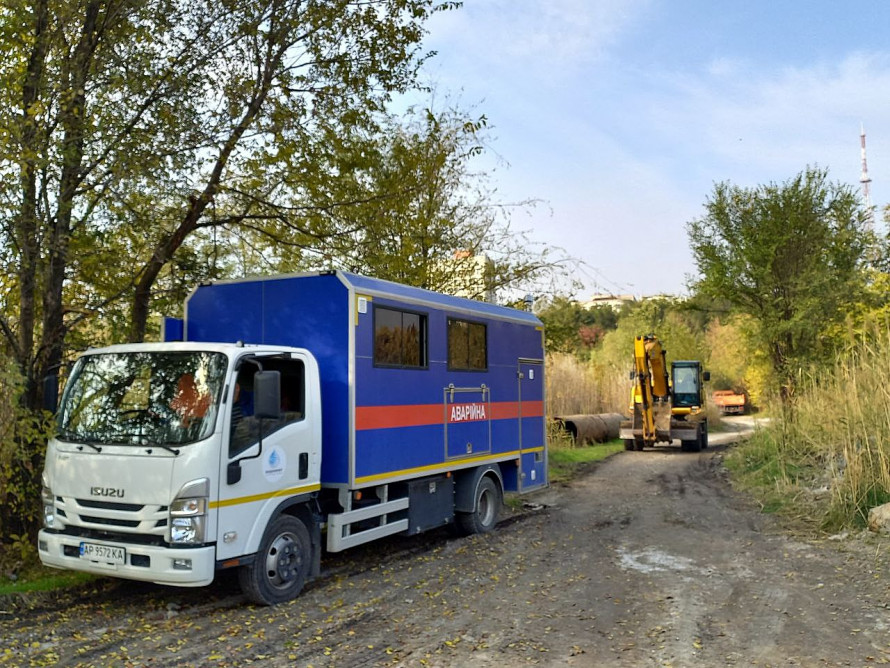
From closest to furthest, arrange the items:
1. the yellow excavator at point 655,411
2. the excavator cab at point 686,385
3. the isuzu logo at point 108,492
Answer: the isuzu logo at point 108,492 < the yellow excavator at point 655,411 < the excavator cab at point 686,385

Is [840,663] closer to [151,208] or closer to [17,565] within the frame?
[17,565]

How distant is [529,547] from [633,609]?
2.86 metres

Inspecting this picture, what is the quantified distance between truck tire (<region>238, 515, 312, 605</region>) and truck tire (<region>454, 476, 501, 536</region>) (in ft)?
10.7

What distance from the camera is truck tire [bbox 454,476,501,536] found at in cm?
987

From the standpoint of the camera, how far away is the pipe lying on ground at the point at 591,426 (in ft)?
78.7

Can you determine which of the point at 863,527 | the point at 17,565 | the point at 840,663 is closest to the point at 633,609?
the point at 840,663

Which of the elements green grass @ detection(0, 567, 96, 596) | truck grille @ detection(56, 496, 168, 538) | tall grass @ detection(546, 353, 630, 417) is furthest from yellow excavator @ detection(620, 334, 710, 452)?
truck grille @ detection(56, 496, 168, 538)

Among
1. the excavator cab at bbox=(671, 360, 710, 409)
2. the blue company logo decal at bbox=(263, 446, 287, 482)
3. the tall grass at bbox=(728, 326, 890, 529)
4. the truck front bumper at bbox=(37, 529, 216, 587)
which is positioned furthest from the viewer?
the excavator cab at bbox=(671, 360, 710, 409)

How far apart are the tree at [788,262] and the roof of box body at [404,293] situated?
11.8m

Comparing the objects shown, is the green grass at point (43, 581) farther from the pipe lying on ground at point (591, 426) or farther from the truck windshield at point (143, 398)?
the pipe lying on ground at point (591, 426)

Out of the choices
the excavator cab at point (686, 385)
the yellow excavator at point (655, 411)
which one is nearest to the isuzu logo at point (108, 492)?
the yellow excavator at point (655, 411)

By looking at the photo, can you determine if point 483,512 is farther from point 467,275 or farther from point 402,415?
point 467,275

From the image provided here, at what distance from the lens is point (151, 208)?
347 inches

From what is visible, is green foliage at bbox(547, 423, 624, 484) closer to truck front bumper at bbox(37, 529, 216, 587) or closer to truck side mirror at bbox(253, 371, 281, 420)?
truck side mirror at bbox(253, 371, 281, 420)
